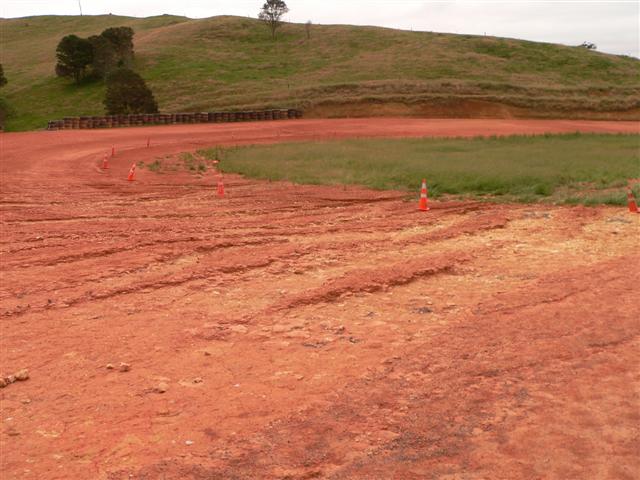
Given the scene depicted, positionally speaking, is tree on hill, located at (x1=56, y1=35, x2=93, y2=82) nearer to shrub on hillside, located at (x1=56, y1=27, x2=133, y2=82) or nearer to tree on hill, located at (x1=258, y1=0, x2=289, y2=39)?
shrub on hillside, located at (x1=56, y1=27, x2=133, y2=82)

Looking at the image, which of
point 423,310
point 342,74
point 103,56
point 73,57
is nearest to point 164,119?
point 103,56

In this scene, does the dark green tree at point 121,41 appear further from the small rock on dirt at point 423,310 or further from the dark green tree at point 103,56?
the small rock on dirt at point 423,310

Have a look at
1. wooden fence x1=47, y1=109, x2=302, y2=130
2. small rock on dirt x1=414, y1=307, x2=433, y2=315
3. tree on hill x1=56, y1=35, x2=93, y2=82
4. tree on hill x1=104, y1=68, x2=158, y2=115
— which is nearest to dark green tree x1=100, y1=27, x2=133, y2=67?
tree on hill x1=56, y1=35, x2=93, y2=82

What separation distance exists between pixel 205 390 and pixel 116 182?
16797 millimetres

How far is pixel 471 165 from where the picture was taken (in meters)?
23.6

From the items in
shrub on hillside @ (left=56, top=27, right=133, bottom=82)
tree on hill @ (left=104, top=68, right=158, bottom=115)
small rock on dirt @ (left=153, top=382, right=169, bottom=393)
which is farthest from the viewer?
shrub on hillside @ (left=56, top=27, right=133, bottom=82)

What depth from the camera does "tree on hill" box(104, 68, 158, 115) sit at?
52.2 metres

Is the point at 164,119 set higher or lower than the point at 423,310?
higher

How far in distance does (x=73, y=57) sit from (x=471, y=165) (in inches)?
1956

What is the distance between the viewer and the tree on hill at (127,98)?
171ft

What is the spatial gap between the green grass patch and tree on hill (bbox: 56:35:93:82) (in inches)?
1425

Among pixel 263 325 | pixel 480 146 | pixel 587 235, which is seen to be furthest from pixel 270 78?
pixel 263 325

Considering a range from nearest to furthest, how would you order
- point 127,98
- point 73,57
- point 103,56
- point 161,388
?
point 161,388, point 127,98, point 73,57, point 103,56

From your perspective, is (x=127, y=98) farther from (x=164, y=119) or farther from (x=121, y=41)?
→ (x=121, y=41)
